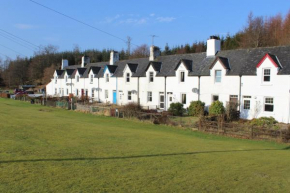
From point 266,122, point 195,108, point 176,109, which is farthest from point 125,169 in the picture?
point 176,109

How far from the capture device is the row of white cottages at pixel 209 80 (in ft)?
83.9

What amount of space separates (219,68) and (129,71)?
54.1 feet

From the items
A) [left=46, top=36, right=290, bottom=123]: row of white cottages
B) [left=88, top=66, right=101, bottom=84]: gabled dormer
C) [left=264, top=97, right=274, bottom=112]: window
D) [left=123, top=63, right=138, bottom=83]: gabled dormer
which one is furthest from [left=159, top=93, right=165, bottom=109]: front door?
[left=88, top=66, right=101, bottom=84]: gabled dormer

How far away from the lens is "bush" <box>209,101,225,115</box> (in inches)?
1086

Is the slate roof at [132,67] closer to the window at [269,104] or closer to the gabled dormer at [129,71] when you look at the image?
the gabled dormer at [129,71]

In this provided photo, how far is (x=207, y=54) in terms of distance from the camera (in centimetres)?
3400

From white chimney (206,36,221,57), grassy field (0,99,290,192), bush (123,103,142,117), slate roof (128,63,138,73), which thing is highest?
white chimney (206,36,221,57)

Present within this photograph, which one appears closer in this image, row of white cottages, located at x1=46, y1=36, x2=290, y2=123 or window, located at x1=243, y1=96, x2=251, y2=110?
row of white cottages, located at x1=46, y1=36, x2=290, y2=123

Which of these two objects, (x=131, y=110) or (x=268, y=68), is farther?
(x=131, y=110)

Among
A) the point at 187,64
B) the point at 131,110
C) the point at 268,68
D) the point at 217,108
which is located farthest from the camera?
the point at 187,64

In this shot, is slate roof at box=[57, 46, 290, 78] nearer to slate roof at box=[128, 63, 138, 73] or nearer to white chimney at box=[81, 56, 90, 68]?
slate roof at box=[128, 63, 138, 73]

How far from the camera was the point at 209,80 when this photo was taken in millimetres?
30750

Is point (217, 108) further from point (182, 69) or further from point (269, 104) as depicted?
point (182, 69)

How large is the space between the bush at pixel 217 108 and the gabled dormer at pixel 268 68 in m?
4.79
